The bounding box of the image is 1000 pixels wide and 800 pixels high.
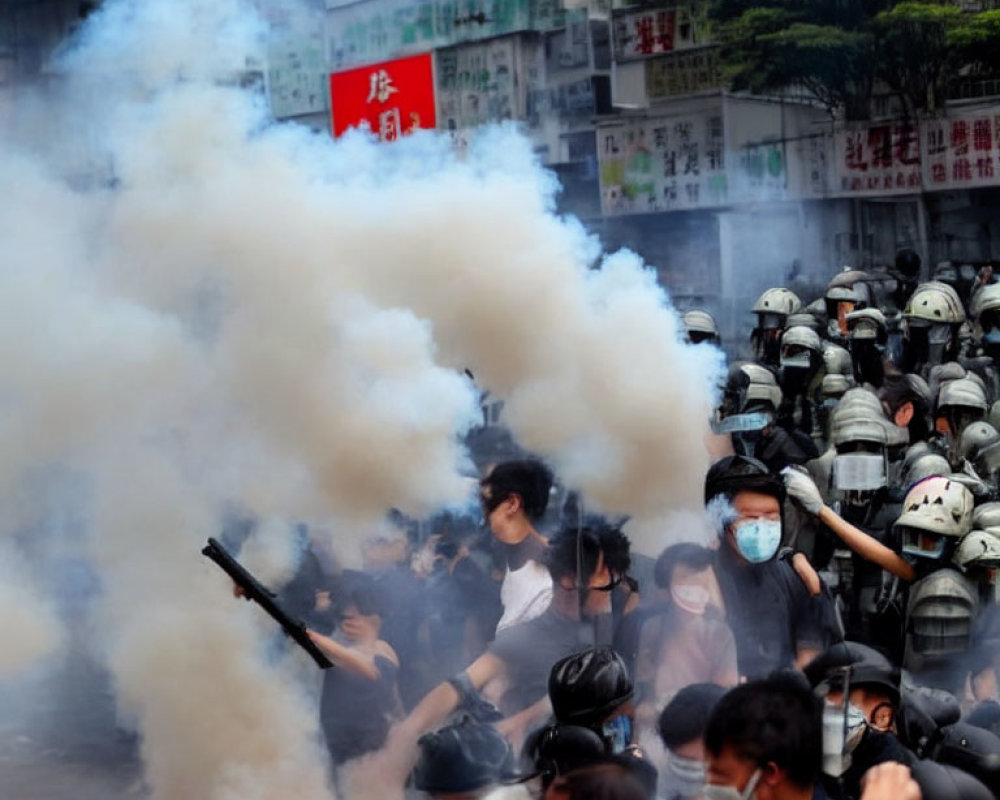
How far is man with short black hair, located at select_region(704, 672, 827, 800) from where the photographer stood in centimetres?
440

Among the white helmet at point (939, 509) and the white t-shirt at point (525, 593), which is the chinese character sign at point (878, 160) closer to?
the white helmet at point (939, 509)

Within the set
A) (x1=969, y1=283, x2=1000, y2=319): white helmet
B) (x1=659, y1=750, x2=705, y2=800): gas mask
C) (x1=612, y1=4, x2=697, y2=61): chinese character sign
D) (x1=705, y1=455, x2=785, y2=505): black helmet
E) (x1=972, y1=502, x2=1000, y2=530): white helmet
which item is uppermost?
(x1=612, y1=4, x2=697, y2=61): chinese character sign

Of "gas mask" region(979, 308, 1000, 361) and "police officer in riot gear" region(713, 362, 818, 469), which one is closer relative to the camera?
"police officer in riot gear" region(713, 362, 818, 469)

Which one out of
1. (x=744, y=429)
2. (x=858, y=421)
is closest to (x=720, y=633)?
(x=744, y=429)

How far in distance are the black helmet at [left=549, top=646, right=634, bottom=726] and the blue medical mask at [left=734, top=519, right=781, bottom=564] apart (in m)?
1.80

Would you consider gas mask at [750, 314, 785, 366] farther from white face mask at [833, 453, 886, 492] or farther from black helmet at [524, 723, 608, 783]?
black helmet at [524, 723, 608, 783]

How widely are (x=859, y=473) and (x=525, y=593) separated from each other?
280 centimetres

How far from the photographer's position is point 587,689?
522 cm

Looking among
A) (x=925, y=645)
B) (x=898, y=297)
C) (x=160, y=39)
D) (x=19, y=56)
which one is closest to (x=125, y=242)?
(x=160, y=39)

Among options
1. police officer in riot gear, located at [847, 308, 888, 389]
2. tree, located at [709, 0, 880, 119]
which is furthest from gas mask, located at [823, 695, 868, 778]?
tree, located at [709, 0, 880, 119]

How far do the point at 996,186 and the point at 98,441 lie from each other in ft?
47.0

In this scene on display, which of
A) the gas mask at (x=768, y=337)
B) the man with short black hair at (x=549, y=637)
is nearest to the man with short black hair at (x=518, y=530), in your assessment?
the man with short black hair at (x=549, y=637)

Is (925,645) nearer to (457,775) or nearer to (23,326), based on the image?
(457,775)

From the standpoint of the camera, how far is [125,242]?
8.27 meters
